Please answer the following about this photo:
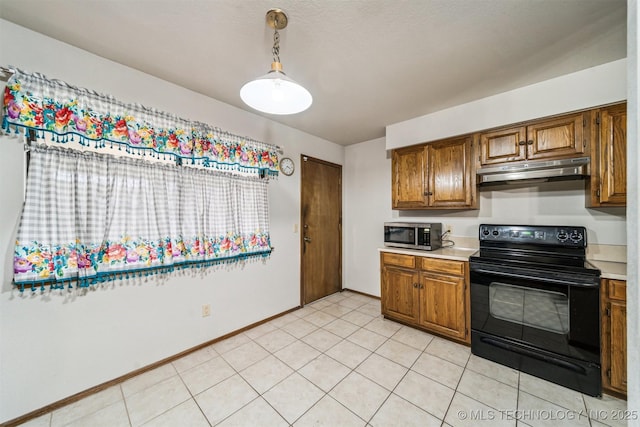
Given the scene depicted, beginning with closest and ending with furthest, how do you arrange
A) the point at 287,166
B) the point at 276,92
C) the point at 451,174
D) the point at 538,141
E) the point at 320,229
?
the point at 276,92 < the point at 538,141 < the point at 451,174 < the point at 287,166 < the point at 320,229

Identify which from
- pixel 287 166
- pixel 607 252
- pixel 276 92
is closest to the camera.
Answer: pixel 276 92

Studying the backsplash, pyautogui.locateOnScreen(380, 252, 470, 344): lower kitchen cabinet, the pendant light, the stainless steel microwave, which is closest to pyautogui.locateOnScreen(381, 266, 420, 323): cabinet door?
pyautogui.locateOnScreen(380, 252, 470, 344): lower kitchen cabinet

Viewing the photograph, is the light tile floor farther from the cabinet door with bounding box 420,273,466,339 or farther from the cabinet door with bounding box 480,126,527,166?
the cabinet door with bounding box 480,126,527,166

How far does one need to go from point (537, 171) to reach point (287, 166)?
2.59 m

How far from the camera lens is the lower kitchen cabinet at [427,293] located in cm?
238

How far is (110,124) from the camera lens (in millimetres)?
1821

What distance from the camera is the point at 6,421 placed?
1.48 meters

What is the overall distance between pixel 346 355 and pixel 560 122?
2830 mm

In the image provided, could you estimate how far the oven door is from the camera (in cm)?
175

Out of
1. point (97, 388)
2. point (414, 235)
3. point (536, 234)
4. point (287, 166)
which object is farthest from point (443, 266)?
point (97, 388)

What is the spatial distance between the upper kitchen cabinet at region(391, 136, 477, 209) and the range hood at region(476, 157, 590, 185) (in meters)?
0.19

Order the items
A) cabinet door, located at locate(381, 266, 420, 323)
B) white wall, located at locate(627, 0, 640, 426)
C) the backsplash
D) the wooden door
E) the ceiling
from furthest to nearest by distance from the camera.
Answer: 1. the wooden door
2. cabinet door, located at locate(381, 266, 420, 323)
3. the backsplash
4. the ceiling
5. white wall, located at locate(627, 0, 640, 426)

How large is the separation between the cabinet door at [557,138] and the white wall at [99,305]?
276cm

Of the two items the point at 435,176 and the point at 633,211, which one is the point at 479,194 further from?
the point at 633,211
